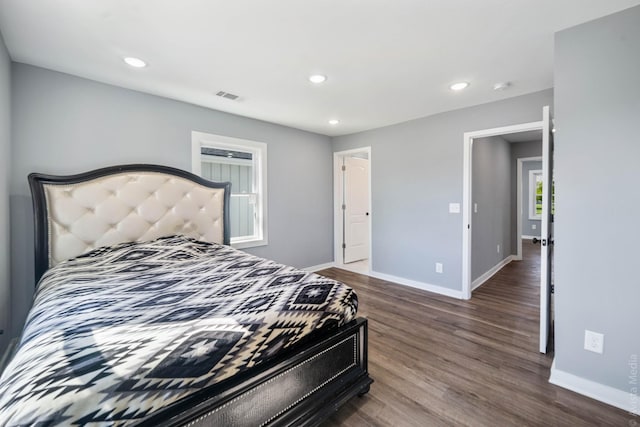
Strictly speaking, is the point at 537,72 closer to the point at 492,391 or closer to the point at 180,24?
the point at 492,391

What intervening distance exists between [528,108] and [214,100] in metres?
3.46

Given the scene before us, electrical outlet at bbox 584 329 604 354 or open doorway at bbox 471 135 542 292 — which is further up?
open doorway at bbox 471 135 542 292

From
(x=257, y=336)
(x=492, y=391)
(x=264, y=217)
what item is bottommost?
(x=492, y=391)

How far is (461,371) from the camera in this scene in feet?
6.54

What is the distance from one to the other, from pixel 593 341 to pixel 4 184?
4346 mm

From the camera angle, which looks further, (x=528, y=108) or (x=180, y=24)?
(x=528, y=108)

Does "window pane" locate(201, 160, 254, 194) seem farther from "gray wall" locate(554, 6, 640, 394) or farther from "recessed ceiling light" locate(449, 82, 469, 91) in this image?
"gray wall" locate(554, 6, 640, 394)

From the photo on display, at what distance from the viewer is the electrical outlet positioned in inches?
67.9

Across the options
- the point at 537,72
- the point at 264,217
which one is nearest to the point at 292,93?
the point at 264,217

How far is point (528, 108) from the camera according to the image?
2.86m

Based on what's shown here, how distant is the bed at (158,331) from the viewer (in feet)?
2.86

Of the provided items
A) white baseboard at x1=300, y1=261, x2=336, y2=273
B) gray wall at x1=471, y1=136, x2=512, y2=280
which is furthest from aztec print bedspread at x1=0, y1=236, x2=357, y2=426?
gray wall at x1=471, y1=136, x2=512, y2=280

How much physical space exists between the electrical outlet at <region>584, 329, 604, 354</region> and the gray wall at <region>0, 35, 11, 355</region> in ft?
13.6

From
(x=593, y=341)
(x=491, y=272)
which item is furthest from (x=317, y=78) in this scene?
(x=491, y=272)
